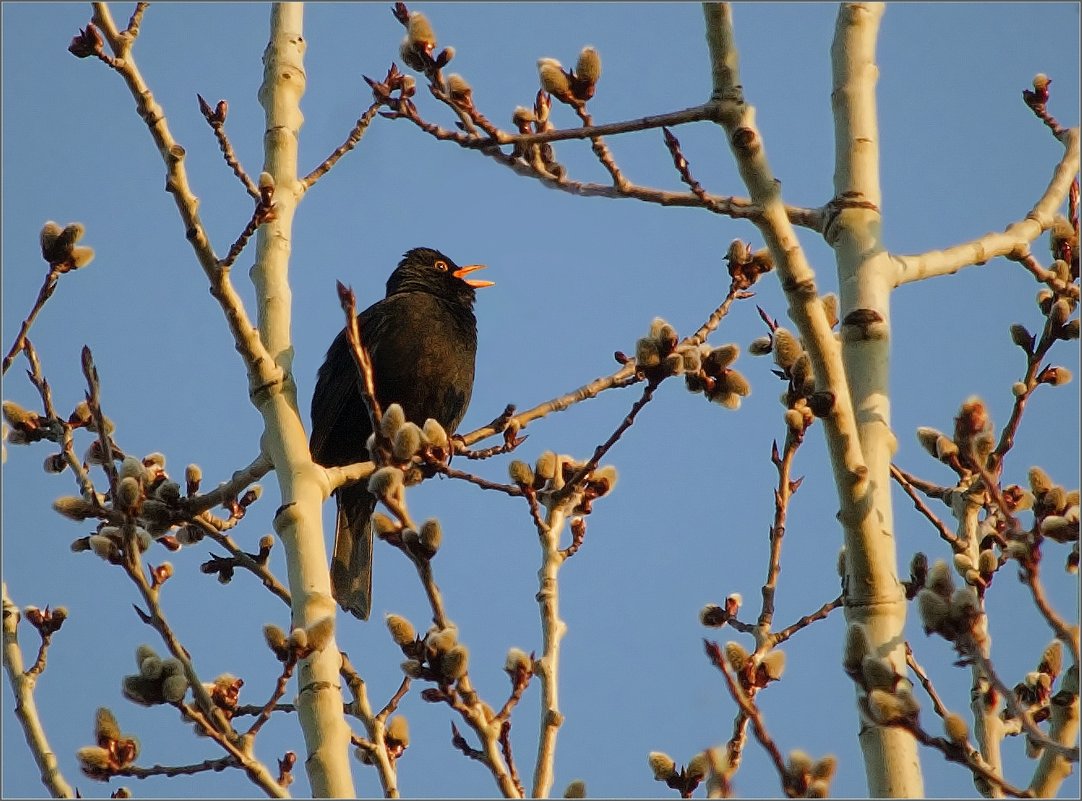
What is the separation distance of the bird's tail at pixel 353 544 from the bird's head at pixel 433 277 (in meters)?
1.60

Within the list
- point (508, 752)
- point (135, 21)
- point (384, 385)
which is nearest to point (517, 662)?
point (508, 752)

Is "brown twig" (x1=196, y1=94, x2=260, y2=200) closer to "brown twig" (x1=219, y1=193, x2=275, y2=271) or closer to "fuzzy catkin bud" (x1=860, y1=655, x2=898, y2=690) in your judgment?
"brown twig" (x1=219, y1=193, x2=275, y2=271)

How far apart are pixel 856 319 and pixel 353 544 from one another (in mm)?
3410

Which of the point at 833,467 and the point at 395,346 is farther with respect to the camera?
the point at 395,346

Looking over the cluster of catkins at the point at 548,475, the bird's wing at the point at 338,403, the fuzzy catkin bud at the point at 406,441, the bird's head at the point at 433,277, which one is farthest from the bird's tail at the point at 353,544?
the fuzzy catkin bud at the point at 406,441

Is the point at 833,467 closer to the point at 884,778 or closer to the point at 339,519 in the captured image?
the point at 884,778

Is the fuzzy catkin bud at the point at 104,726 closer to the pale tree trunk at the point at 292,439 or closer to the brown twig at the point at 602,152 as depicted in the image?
the pale tree trunk at the point at 292,439

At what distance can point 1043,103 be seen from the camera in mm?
4035

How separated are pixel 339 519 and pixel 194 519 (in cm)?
230

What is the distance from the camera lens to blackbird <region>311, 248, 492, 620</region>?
5812mm

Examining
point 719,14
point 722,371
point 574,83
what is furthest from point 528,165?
point 722,371

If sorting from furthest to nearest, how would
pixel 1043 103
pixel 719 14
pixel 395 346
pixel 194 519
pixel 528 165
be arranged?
1. pixel 395 346
2. pixel 1043 103
3. pixel 194 519
4. pixel 528 165
5. pixel 719 14

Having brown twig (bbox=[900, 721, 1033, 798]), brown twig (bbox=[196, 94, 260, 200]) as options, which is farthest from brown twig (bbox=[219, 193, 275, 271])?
brown twig (bbox=[900, 721, 1033, 798])

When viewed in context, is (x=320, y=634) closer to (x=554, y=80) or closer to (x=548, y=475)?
(x=548, y=475)
